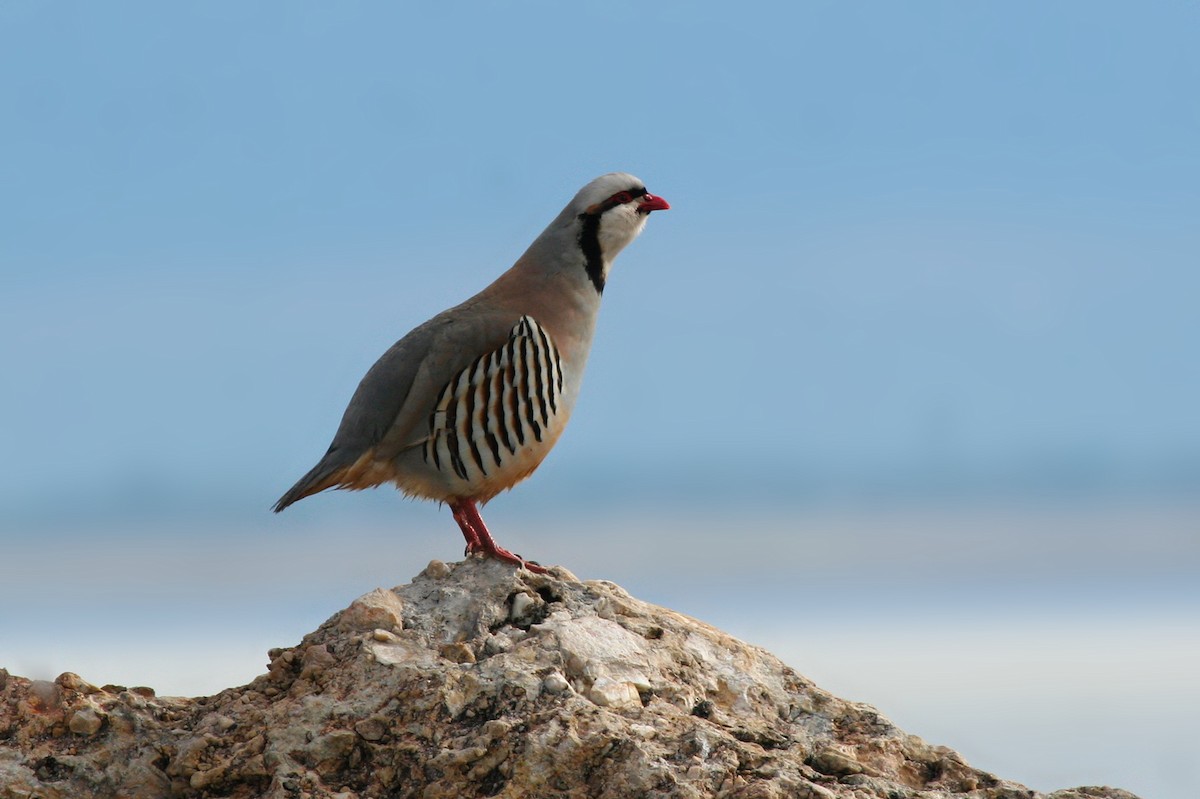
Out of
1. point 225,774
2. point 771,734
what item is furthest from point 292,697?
point 771,734

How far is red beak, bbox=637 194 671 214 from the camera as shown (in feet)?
28.8

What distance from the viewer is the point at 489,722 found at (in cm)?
516

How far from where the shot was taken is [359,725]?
5.30m

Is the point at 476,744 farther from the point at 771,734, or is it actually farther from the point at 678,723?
the point at 771,734

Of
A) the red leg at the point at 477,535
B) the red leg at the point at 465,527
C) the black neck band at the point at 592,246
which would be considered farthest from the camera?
the black neck band at the point at 592,246

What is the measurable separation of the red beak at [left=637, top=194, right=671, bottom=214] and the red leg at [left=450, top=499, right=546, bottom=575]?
6.95 feet

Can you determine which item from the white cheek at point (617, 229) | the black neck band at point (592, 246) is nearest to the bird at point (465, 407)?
the black neck band at point (592, 246)

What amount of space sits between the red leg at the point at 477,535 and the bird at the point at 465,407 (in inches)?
0.4

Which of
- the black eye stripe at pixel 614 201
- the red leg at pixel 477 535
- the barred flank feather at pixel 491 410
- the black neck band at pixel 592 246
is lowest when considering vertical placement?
the red leg at pixel 477 535

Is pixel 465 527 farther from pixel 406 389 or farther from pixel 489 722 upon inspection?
pixel 489 722

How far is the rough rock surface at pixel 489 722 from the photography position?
5055 mm

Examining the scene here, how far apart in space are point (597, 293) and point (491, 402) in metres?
1.14

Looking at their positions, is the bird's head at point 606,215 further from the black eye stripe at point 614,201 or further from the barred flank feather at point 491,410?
the barred flank feather at point 491,410


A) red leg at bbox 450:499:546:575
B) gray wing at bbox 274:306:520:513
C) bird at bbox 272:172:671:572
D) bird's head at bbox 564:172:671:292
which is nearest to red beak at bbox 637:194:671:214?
bird's head at bbox 564:172:671:292
